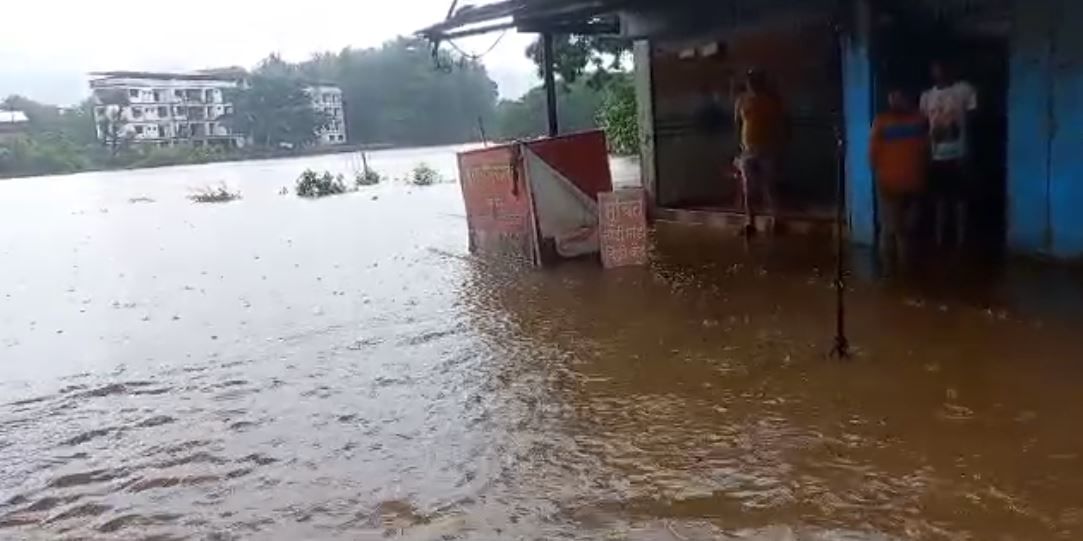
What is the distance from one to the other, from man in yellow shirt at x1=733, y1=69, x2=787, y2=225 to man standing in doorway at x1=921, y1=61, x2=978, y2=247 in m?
2.16

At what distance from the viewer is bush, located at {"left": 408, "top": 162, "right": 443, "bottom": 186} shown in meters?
32.3

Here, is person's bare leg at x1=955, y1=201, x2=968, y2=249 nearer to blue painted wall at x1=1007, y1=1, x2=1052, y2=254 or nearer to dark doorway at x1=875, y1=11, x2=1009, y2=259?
dark doorway at x1=875, y1=11, x2=1009, y2=259

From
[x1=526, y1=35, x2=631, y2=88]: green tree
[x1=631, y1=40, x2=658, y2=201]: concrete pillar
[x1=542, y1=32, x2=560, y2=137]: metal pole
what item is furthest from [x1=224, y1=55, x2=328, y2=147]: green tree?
[x1=631, y1=40, x2=658, y2=201]: concrete pillar

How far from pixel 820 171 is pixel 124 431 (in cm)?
1134

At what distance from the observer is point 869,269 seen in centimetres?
891

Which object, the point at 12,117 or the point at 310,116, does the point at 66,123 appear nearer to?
the point at 12,117

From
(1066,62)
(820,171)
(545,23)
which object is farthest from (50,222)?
(1066,62)

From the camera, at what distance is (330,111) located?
186 ft

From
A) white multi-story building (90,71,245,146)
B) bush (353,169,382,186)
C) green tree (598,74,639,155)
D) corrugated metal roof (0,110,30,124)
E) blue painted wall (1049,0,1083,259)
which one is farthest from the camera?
corrugated metal roof (0,110,30,124)

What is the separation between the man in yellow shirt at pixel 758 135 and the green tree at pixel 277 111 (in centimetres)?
4663

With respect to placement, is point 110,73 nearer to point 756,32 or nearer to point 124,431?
point 756,32

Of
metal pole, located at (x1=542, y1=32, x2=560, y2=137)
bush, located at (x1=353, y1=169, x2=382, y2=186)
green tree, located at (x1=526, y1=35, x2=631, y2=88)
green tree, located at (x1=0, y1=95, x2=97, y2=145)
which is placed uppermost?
green tree, located at (x1=0, y1=95, x2=97, y2=145)

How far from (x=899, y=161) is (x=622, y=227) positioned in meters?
2.75

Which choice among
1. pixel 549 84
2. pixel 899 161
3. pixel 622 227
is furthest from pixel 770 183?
pixel 549 84
